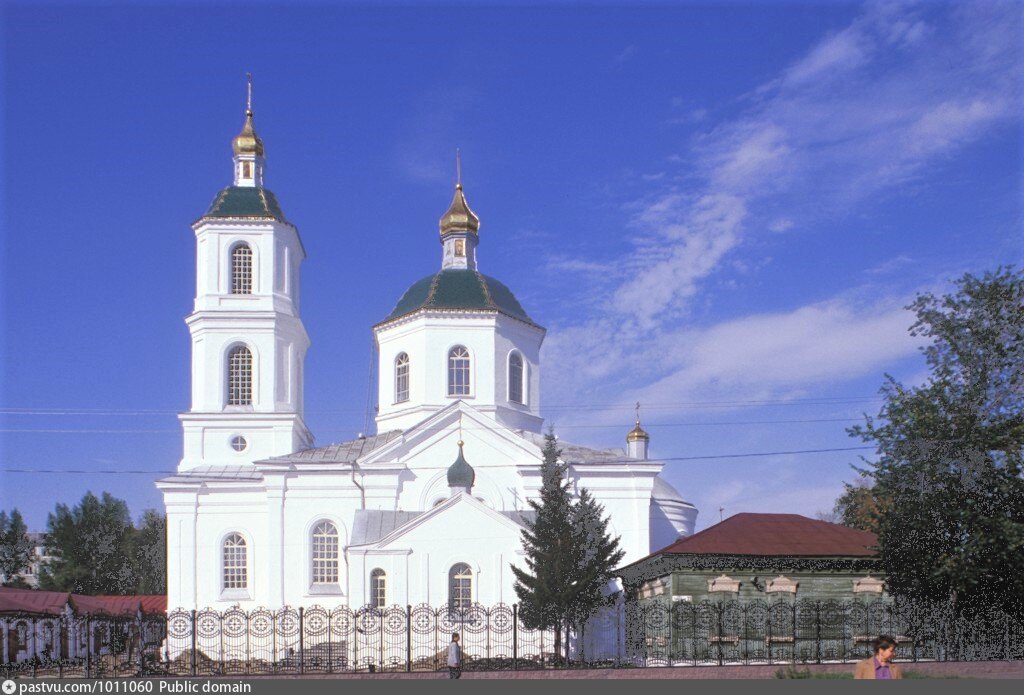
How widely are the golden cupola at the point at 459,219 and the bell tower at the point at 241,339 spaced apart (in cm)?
598

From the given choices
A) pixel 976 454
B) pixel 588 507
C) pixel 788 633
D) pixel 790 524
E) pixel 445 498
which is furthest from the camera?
pixel 445 498

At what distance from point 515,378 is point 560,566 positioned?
430 inches

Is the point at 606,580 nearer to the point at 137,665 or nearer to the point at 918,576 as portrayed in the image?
the point at 918,576

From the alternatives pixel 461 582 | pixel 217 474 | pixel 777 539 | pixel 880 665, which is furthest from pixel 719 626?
pixel 217 474

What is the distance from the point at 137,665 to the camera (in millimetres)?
23766

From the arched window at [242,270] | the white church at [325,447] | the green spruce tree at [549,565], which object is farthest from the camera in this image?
the arched window at [242,270]

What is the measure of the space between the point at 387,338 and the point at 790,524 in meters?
15.7

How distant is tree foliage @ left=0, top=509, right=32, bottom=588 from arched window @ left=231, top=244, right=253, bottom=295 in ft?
111

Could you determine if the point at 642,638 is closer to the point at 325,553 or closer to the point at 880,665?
the point at 880,665

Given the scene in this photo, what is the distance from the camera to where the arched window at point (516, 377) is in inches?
1506

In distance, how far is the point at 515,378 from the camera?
126 feet

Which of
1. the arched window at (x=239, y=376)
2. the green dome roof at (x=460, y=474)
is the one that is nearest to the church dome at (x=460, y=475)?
the green dome roof at (x=460, y=474)

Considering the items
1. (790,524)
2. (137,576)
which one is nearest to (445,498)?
(790,524)

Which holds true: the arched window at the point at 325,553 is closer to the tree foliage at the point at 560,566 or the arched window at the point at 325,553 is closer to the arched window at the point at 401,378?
the arched window at the point at 401,378
